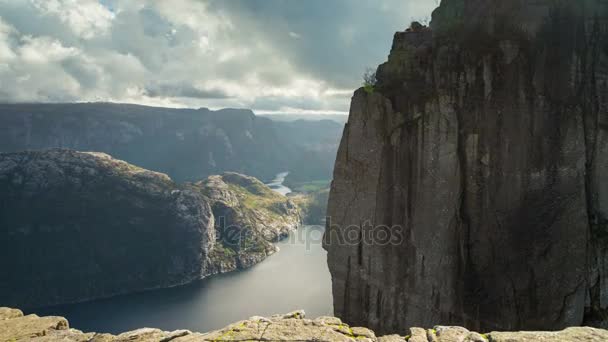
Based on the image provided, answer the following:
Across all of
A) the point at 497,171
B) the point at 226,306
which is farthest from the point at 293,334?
the point at 226,306

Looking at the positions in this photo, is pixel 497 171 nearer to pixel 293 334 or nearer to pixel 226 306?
pixel 293 334

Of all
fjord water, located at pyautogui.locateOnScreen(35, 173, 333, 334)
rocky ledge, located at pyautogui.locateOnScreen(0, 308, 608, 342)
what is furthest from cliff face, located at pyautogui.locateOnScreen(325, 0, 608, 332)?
fjord water, located at pyautogui.locateOnScreen(35, 173, 333, 334)

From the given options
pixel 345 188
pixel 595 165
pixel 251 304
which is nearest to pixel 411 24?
pixel 345 188

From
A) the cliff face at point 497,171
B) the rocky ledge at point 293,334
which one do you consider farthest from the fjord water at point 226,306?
the rocky ledge at point 293,334

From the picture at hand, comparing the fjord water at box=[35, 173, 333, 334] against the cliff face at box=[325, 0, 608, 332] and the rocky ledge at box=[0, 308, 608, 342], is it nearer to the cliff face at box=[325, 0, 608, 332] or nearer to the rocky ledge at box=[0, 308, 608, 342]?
the cliff face at box=[325, 0, 608, 332]

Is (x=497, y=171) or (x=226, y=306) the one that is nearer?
(x=497, y=171)

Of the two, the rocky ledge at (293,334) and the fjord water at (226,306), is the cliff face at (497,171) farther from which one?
the fjord water at (226,306)

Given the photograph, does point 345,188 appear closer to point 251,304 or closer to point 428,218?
point 428,218
